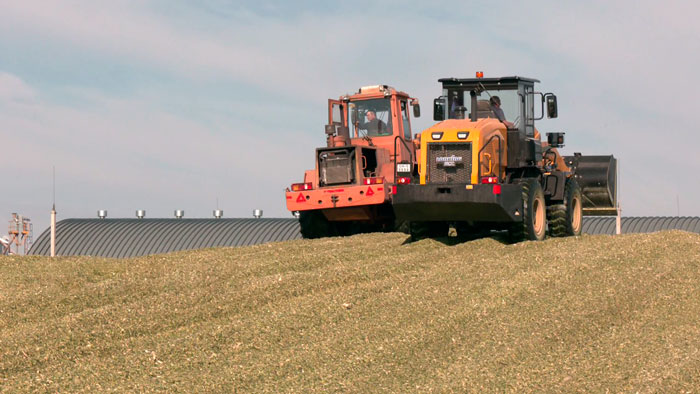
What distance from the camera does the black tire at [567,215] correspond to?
48.8 feet

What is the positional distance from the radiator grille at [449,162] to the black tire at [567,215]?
2.51m

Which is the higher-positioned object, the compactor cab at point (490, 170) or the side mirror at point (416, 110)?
the side mirror at point (416, 110)

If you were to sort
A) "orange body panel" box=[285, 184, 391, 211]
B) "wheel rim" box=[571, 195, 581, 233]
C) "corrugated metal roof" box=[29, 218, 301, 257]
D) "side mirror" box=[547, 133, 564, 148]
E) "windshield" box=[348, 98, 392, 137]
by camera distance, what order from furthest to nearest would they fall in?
"corrugated metal roof" box=[29, 218, 301, 257] < "windshield" box=[348, 98, 392, 137] < "side mirror" box=[547, 133, 564, 148] < "wheel rim" box=[571, 195, 581, 233] < "orange body panel" box=[285, 184, 391, 211]

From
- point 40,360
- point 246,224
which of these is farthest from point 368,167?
point 246,224

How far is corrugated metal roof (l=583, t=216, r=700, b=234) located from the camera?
1056 inches

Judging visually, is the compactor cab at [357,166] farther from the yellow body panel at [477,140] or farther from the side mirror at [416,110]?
the yellow body panel at [477,140]

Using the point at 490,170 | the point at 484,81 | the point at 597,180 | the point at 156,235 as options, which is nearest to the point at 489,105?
the point at 484,81

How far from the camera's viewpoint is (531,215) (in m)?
13.3

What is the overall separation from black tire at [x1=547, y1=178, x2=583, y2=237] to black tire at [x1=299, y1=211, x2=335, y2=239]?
4095mm

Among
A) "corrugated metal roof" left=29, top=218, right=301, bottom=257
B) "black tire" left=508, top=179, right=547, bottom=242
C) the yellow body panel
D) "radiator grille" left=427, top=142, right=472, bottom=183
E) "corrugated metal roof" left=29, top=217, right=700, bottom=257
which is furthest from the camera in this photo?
"corrugated metal roof" left=29, top=218, right=301, bottom=257

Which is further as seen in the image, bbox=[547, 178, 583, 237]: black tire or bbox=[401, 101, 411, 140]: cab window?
bbox=[401, 101, 411, 140]: cab window

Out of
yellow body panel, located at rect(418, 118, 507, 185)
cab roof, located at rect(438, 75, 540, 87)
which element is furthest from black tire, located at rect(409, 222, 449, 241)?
cab roof, located at rect(438, 75, 540, 87)

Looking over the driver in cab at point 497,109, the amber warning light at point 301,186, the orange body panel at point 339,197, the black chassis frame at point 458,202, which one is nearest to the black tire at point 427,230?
the black chassis frame at point 458,202

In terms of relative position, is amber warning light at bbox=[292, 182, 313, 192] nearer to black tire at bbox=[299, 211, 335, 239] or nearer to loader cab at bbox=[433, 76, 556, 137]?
black tire at bbox=[299, 211, 335, 239]
